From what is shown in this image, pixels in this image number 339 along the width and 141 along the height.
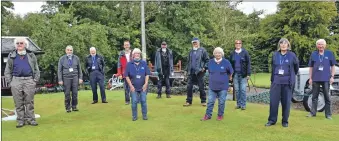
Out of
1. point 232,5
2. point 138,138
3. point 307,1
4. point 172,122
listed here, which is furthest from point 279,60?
point 307,1

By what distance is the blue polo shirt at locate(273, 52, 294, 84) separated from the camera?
6980mm

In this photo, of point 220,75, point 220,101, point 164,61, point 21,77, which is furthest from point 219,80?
point 21,77

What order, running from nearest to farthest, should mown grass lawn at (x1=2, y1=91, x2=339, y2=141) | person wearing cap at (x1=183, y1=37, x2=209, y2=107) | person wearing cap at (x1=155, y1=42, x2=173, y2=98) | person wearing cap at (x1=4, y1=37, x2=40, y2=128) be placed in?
mown grass lawn at (x1=2, y1=91, x2=339, y2=141), person wearing cap at (x1=4, y1=37, x2=40, y2=128), person wearing cap at (x1=183, y1=37, x2=209, y2=107), person wearing cap at (x1=155, y1=42, x2=173, y2=98)

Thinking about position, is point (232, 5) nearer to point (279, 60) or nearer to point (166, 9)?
point (166, 9)

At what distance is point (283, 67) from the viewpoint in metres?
7.00

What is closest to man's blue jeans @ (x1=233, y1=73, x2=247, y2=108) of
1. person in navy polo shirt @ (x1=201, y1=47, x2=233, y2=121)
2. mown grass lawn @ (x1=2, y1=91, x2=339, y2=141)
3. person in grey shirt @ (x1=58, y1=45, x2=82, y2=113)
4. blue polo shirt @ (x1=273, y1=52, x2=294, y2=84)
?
mown grass lawn @ (x1=2, y1=91, x2=339, y2=141)

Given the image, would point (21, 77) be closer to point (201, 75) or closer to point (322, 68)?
point (201, 75)

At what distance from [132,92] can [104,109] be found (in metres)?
1.86

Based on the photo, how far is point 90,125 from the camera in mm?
7555

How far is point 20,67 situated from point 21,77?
8.0 inches

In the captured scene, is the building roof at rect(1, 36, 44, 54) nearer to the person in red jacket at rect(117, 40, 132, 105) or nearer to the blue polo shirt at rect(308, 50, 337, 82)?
the person in red jacket at rect(117, 40, 132, 105)

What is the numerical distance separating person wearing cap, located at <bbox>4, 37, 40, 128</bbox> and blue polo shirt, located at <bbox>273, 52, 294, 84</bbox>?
4827 mm

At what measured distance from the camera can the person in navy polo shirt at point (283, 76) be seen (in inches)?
275

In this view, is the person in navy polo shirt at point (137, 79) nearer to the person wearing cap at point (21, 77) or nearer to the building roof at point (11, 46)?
the person wearing cap at point (21, 77)
